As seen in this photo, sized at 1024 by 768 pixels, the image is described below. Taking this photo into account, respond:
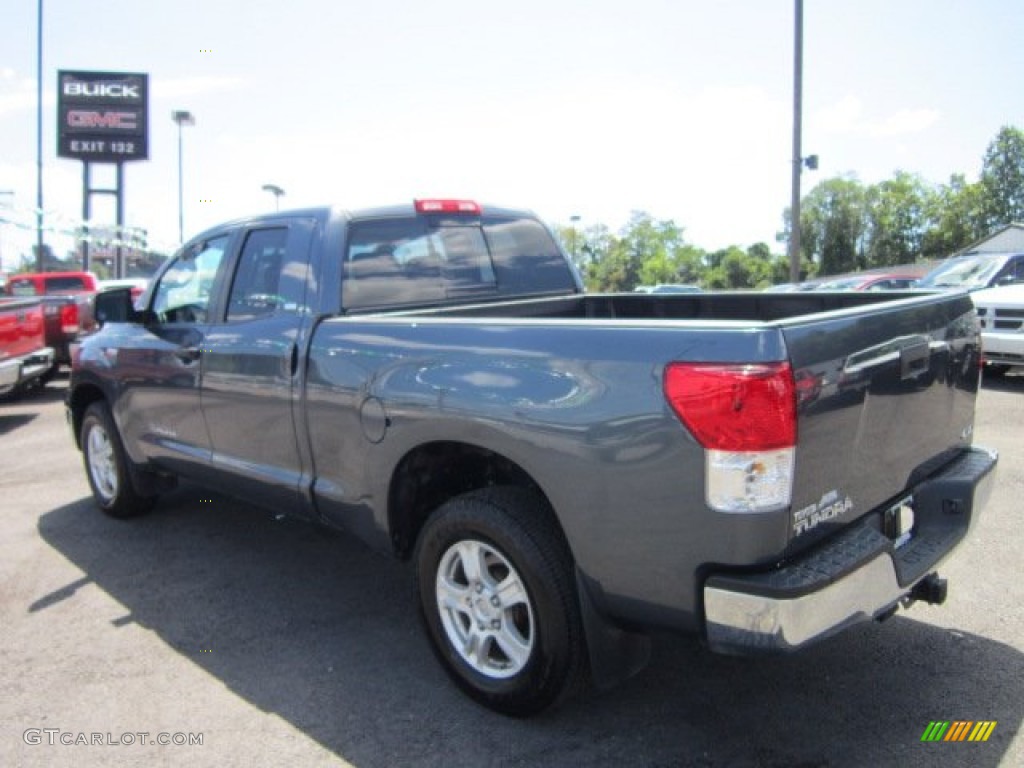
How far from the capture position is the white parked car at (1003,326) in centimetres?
1035

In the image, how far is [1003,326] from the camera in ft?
34.9

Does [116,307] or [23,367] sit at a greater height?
[116,307]

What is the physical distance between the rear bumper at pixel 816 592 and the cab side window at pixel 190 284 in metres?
3.32

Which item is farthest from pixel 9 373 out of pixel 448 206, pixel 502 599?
pixel 502 599

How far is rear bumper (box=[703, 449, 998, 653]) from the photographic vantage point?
7.73ft

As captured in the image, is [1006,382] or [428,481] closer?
[428,481]

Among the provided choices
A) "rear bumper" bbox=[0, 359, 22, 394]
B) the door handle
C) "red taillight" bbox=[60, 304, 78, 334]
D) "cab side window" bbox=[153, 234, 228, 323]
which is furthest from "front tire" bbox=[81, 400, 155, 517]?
"red taillight" bbox=[60, 304, 78, 334]

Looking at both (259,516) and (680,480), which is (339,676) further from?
(259,516)

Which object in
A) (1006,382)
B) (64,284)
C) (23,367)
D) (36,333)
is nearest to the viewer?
(23,367)

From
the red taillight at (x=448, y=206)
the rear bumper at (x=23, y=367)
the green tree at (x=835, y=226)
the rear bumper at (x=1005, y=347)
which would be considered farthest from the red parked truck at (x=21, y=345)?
the green tree at (x=835, y=226)

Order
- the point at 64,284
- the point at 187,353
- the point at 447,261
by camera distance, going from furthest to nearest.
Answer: the point at 64,284 → the point at 187,353 → the point at 447,261

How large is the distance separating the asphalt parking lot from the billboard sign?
3519cm

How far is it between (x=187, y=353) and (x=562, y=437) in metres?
2.75

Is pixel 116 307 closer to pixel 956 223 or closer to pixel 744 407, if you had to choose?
pixel 744 407
